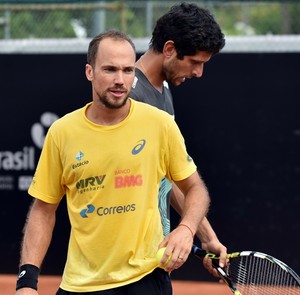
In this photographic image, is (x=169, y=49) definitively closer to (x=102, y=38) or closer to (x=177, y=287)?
(x=102, y=38)

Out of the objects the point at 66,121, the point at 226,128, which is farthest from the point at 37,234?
the point at 226,128

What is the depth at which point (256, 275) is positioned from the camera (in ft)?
13.7

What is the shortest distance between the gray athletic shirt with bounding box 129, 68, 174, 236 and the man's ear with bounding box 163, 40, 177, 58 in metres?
0.16

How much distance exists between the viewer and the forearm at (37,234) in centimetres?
390

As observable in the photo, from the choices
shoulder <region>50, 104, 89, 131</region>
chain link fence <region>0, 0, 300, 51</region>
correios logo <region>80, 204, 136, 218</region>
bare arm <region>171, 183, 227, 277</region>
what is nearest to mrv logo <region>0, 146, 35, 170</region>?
chain link fence <region>0, 0, 300, 51</region>

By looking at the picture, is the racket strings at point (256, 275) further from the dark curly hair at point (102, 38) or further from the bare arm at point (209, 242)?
the dark curly hair at point (102, 38)

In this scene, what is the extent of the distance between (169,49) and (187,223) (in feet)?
3.53

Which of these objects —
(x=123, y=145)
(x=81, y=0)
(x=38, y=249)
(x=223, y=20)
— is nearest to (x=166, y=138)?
(x=123, y=145)

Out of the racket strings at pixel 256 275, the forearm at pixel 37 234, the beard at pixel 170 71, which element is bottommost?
the racket strings at pixel 256 275

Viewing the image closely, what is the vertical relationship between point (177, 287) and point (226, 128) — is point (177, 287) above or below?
below

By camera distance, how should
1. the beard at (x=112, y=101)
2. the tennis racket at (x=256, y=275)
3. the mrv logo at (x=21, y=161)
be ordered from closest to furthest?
1. the beard at (x=112, y=101)
2. the tennis racket at (x=256, y=275)
3. the mrv logo at (x=21, y=161)

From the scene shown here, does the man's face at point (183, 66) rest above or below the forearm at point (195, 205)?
above

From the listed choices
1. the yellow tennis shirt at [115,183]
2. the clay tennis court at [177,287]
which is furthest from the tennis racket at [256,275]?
the clay tennis court at [177,287]

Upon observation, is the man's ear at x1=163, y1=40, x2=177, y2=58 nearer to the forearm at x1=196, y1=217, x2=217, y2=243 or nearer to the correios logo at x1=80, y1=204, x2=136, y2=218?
the forearm at x1=196, y1=217, x2=217, y2=243
